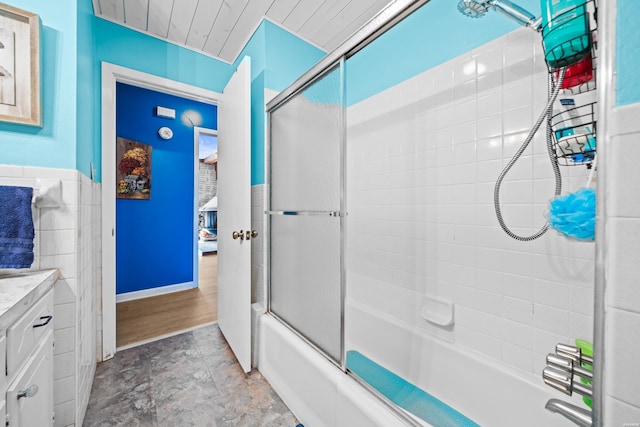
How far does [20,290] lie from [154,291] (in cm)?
254

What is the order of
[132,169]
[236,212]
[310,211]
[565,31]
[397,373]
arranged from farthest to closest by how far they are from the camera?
[132,169] → [236,212] → [397,373] → [310,211] → [565,31]

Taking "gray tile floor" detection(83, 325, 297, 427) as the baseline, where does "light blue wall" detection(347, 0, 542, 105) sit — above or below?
above

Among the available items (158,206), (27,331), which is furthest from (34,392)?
(158,206)

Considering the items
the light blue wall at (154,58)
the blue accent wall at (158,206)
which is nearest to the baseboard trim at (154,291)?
the blue accent wall at (158,206)

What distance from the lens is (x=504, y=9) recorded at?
2.88 ft

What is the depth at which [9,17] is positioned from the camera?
1050 mm

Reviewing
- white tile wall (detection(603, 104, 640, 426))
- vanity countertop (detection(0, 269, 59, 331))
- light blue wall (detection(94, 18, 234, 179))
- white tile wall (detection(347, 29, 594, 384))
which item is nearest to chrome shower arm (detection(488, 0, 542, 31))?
white tile wall (detection(347, 29, 594, 384))

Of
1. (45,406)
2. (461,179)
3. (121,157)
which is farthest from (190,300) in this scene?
(461,179)

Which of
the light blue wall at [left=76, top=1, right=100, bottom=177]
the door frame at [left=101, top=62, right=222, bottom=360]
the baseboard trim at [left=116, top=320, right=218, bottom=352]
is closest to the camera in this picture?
the light blue wall at [left=76, top=1, right=100, bottom=177]

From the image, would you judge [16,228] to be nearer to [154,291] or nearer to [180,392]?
[180,392]

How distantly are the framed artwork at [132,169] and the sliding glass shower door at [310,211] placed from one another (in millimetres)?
2108

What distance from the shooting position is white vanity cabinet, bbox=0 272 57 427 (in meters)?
0.66

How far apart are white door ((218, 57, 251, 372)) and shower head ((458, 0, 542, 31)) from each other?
3.97ft

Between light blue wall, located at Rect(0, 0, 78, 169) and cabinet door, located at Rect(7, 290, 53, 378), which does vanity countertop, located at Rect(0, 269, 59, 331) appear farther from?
light blue wall, located at Rect(0, 0, 78, 169)
